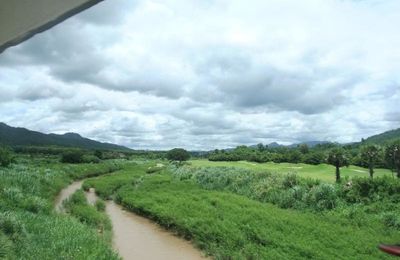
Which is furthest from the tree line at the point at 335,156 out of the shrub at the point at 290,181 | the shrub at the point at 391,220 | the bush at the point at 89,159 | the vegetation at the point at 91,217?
the bush at the point at 89,159

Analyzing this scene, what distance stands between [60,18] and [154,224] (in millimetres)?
17808

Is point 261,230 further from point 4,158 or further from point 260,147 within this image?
point 260,147

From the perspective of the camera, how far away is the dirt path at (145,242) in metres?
14.4

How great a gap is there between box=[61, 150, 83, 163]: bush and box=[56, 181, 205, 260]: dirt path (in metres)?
38.2

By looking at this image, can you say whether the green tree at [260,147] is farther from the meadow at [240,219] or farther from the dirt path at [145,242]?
the dirt path at [145,242]

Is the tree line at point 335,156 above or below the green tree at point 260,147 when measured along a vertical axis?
below

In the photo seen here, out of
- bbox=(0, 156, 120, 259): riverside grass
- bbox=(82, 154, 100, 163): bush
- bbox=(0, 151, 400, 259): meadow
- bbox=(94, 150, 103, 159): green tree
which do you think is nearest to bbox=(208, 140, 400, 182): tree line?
bbox=(0, 151, 400, 259): meadow

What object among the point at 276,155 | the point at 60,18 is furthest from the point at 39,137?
the point at 60,18

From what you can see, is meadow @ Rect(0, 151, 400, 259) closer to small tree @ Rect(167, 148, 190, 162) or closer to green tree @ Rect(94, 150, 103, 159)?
small tree @ Rect(167, 148, 190, 162)

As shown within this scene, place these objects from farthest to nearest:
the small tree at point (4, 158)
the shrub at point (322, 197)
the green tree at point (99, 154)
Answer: the green tree at point (99, 154) < the small tree at point (4, 158) < the shrub at point (322, 197)

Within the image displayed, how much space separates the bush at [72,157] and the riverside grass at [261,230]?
3784cm

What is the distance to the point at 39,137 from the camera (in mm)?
107938

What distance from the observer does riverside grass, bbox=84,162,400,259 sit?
11891 millimetres

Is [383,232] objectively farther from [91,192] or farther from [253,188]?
[91,192]
